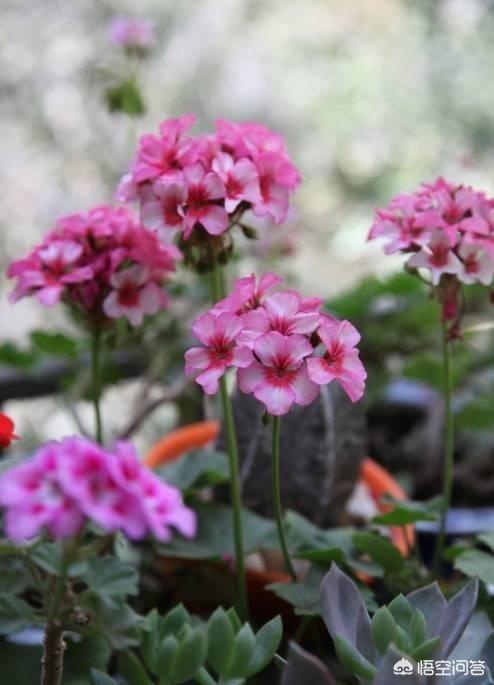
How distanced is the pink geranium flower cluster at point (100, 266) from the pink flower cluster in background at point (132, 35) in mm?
459

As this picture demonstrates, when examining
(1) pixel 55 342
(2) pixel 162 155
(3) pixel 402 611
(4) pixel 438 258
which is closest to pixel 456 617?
(3) pixel 402 611

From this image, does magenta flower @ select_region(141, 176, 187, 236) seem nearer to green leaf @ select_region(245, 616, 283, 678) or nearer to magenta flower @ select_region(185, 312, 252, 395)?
magenta flower @ select_region(185, 312, 252, 395)

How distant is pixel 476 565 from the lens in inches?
25.9

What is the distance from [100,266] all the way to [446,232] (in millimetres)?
241

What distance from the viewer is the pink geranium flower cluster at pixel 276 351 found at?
0.52m

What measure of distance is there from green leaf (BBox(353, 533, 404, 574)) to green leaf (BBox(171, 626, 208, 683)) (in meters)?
0.27

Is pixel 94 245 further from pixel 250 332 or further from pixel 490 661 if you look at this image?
pixel 490 661

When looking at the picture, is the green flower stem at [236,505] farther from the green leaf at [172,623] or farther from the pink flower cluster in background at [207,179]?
the green leaf at [172,623]

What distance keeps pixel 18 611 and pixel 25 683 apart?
0.13m

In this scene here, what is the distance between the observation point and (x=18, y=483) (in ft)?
1.29

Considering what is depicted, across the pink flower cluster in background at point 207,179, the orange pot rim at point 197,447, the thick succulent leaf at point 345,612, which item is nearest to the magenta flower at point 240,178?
the pink flower cluster in background at point 207,179

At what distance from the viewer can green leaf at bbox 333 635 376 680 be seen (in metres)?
0.50

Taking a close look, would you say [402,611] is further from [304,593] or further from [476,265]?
[476,265]

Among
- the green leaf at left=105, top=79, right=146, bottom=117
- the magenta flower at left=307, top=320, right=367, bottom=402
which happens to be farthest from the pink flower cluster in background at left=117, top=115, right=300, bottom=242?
the green leaf at left=105, top=79, right=146, bottom=117
